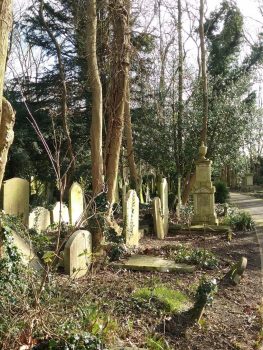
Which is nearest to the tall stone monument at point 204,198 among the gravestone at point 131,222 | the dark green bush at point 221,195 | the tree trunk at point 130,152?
the gravestone at point 131,222

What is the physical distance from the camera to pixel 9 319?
3537 millimetres

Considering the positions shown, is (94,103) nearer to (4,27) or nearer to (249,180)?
(4,27)

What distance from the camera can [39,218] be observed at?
33.9 ft

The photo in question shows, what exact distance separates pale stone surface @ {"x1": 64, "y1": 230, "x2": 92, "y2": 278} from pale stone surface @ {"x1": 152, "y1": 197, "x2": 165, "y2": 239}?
3.60 m

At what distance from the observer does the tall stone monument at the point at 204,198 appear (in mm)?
12297

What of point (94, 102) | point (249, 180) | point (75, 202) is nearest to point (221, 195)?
point (75, 202)

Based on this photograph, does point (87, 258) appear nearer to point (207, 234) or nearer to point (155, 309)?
point (155, 309)

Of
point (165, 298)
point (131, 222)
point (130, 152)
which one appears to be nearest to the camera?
point (165, 298)

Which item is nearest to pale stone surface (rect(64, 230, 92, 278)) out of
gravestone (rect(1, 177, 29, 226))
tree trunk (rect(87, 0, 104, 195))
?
tree trunk (rect(87, 0, 104, 195))

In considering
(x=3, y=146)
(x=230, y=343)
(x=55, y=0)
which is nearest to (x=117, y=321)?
(x=230, y=343)

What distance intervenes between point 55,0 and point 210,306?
1683cm

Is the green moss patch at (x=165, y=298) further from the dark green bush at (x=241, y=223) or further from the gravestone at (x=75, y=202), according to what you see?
the dark green bush at (x=241, y=223)

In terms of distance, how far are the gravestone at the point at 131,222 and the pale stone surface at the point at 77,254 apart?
171cm

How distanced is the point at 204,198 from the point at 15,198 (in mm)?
6014
